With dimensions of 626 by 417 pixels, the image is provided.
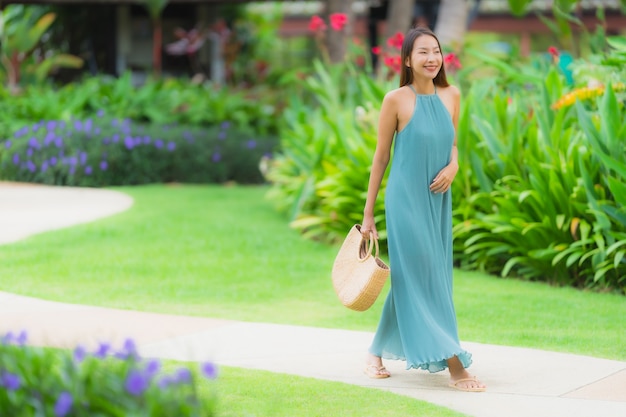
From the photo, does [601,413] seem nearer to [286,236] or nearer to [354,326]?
[354,326]

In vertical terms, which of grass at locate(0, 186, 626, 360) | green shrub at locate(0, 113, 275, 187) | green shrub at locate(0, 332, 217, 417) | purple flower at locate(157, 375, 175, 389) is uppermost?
purple flower at locate(157, 375, 175, 389)

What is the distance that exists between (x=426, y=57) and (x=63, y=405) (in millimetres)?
3008

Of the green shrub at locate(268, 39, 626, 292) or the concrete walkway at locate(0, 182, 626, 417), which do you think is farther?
the green shrub at locate(268, 39, 626, 292)

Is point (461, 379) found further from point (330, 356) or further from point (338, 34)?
point (338, 34)

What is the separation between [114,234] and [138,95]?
23.7 ft

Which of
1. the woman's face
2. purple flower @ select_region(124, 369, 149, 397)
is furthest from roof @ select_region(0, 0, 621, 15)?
purple flower @ select_region(124, 369, 149, 397)

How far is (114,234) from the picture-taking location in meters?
10.8

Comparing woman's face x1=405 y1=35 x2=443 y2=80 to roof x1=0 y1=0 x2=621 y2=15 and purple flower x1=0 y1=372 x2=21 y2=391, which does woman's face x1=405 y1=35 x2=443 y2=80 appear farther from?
roof x1=0 y1=0 x2=621 y2=15

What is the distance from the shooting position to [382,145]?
5766 mm

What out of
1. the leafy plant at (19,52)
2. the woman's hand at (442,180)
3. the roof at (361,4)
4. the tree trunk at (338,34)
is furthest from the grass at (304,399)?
the roof at (361,4)

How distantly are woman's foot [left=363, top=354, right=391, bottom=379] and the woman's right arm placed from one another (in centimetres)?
61

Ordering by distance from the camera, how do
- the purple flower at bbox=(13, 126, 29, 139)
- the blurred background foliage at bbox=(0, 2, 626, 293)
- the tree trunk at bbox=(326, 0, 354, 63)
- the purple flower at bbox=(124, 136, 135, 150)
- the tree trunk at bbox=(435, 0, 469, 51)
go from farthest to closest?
the tree trunk at bbox=(326, 0, 354, 63) < the tree trunk at bbox=(435, 0, 469, 51) < the purple flower at bbox=(13, 126, 29, 139) < the purple flower at bbox=(124, 136, 135, 150) < the blurred background foliage at bbox=(0, 2, 626, 293)

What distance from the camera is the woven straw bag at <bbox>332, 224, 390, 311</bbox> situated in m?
5.58

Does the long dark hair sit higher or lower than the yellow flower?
higher
